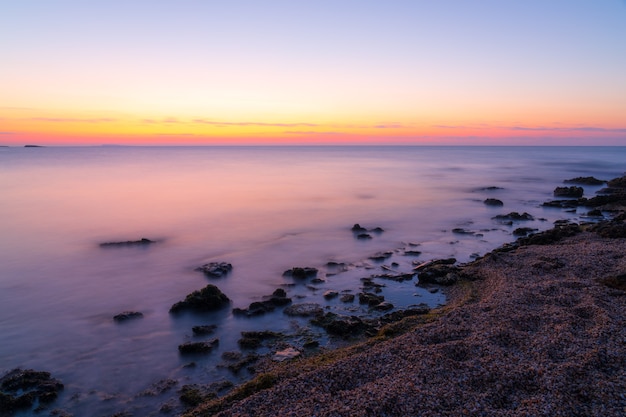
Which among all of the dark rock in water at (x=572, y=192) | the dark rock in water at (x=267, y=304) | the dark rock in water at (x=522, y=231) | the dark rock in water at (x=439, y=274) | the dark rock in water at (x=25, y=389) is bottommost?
the dark rock in water at (x=25, y=389)

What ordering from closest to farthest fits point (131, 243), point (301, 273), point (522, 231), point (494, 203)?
point (301, 273)
point (131, 243)
point (522, 231)
point (494, 203)

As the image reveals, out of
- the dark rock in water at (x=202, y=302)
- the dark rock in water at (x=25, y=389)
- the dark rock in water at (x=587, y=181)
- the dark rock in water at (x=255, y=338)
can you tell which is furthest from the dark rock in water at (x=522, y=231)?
the dark rock in water at (x=587, y=181)

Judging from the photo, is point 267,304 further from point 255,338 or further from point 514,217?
point 514,217

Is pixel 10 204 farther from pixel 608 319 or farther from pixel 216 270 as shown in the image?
pixel 608 319

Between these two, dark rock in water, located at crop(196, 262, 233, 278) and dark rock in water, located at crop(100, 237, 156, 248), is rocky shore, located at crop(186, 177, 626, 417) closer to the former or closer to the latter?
dark rock in water, located at crop(196, 262, 233, 278)

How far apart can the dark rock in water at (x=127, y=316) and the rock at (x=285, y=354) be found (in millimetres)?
4441

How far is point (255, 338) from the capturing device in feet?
29.9

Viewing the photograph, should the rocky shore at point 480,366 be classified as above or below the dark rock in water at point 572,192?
below

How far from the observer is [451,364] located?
6727mm

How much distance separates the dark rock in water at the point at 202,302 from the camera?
35.6ft

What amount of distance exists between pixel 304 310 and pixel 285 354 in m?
2.18

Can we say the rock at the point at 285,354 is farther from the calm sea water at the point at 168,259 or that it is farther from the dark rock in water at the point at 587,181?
the dark rock in water at the point at 587,181

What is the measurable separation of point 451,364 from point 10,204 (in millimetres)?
32930

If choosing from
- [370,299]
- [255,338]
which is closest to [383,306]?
[370,299]
